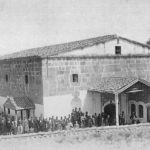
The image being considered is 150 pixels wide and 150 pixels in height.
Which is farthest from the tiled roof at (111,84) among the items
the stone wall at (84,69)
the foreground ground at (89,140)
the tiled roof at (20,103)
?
the tiled roof at (20,103)

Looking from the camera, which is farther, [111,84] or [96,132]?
[111,84]

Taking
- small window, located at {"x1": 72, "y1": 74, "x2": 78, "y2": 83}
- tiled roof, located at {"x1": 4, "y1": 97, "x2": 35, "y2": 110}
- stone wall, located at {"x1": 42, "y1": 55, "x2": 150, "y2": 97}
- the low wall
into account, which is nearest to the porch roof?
stone wall, located at {"x1": 42, "y1": 55, "x2": 150, "y2": 97}

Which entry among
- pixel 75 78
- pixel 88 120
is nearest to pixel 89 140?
pixel 88 120

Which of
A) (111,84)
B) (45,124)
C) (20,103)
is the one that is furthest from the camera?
(20,103)

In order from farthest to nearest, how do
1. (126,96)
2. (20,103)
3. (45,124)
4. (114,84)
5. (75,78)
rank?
(126,96) → (75,78) → (20,103) → (114,84) → (45,124)

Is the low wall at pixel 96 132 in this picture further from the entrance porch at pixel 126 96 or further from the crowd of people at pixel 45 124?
the entrance porch at pixel 126 96

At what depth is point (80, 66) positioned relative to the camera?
26.1m

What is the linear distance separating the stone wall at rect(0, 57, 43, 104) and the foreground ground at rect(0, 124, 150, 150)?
15.3ft

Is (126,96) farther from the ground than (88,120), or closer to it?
farther from the ground

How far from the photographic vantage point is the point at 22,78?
27.6 m

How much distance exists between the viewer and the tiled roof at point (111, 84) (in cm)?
2389

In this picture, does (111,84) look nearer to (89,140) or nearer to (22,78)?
(89,140)

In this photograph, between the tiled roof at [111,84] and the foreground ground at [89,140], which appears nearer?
the foreground ground at [89,140]

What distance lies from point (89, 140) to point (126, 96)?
6551 mm
